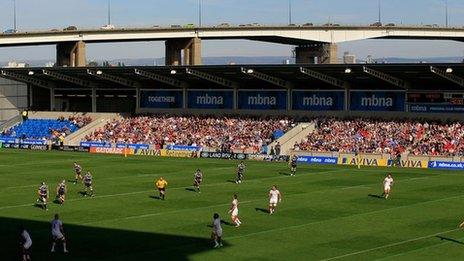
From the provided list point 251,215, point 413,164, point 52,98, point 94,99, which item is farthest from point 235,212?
point 52,98

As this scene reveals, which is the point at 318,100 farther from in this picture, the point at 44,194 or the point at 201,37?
the point at 44,194

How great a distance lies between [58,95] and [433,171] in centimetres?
5626

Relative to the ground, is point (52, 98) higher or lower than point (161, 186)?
higher

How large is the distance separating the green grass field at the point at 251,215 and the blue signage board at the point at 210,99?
28.1 metres

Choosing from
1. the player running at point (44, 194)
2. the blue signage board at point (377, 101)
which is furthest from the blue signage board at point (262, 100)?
the player running at point (44, 194)

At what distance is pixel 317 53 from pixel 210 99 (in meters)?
38.6

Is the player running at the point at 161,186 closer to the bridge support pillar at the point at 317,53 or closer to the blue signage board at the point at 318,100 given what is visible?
the blue signage board at the point at 318,100

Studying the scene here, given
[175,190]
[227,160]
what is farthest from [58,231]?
[227,160]

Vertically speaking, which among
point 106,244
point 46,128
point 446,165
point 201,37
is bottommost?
point 106,244

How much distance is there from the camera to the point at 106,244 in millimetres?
34750

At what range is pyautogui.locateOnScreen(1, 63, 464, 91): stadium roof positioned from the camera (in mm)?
77625

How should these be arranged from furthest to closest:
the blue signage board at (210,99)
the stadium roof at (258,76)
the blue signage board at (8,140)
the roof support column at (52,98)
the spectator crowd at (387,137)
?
1. the roof support column at (52,98)
2. the blue signage board at (8,140)
3. the blue signage board at (210,99)
4. the stadium roof at (258,76)
5. the spectator crowd at (387,137)

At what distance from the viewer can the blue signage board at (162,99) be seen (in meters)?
98.4

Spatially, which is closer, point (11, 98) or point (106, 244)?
point (106, 244)
